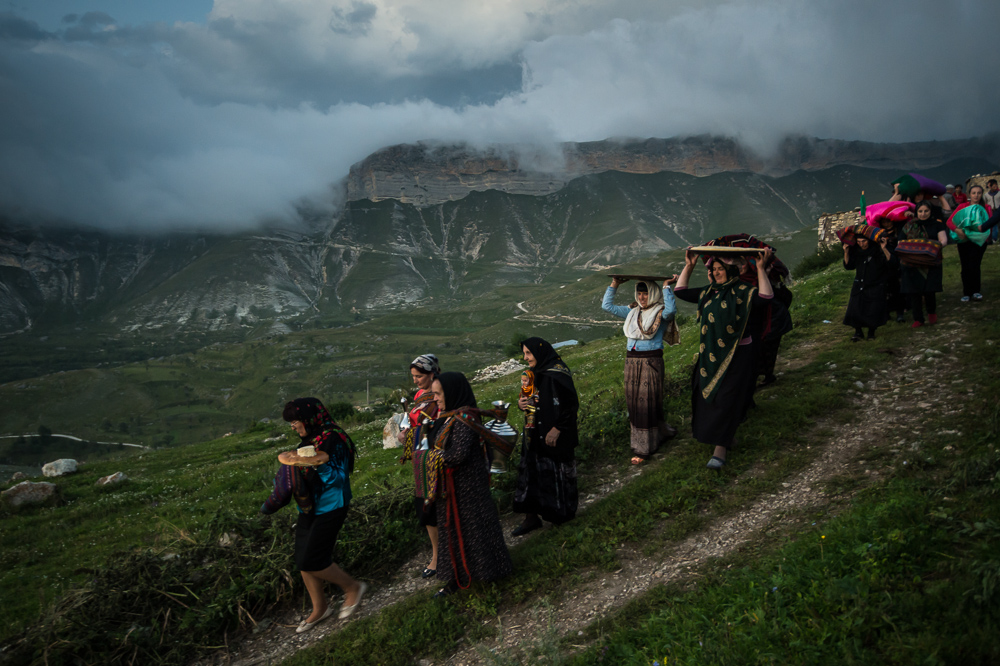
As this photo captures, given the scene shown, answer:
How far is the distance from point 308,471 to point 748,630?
14.6 ft

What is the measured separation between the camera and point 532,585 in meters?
5.89

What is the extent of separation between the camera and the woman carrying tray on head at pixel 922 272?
11.1 meters

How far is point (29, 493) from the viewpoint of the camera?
50.0ft

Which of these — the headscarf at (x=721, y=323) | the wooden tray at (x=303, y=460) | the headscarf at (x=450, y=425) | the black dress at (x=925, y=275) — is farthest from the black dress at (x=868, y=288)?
the wooden tray at (x=303, y=460)

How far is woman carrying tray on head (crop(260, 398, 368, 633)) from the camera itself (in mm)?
5719

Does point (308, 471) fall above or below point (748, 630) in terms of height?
above

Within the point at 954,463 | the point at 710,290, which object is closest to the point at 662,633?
the point at 954,463

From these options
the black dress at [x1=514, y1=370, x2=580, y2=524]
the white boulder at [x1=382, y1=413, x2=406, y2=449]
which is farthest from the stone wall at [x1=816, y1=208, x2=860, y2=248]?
the black dress at [x1=514, y1=370, x2=580, y2=524]

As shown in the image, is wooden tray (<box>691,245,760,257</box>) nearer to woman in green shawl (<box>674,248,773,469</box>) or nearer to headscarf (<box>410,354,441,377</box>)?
woman in green shawl (<box>674,248,773,469</box>)

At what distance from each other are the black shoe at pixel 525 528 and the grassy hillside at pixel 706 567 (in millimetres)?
220

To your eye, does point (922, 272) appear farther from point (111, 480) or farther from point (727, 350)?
point (111, 480)

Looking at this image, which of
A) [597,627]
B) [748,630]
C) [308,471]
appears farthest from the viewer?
[308,471]

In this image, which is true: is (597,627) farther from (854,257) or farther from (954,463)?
(854,257)

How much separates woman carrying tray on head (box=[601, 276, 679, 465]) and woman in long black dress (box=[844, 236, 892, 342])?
586 centimetres
